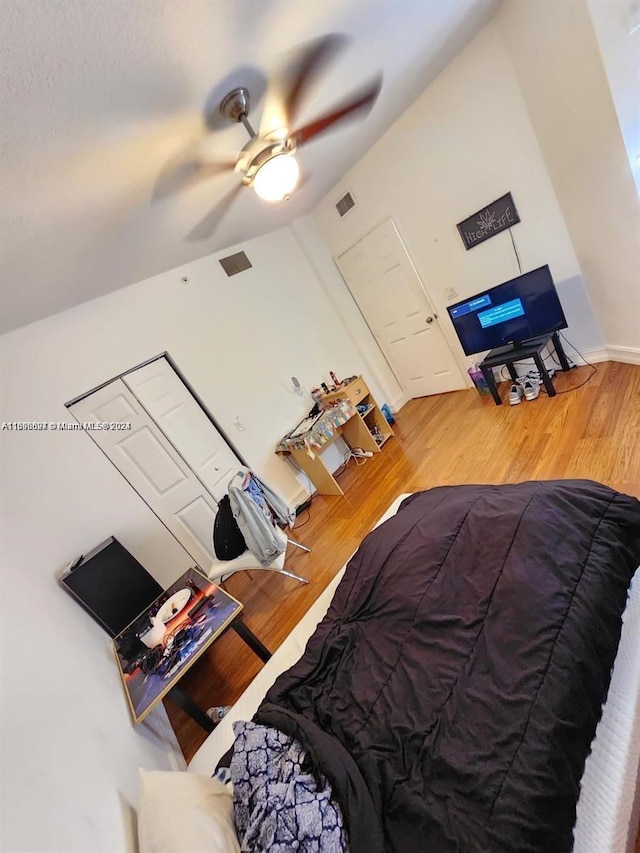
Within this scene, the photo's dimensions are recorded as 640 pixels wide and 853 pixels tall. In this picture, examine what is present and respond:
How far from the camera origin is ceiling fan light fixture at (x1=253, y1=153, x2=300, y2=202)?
5.70 ft

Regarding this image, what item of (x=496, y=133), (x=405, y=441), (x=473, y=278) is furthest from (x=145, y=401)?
(x=496, y=133)

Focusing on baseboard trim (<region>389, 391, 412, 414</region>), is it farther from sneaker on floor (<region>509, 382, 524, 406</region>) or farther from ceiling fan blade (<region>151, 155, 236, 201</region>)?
ceiling fan blade (<region>151, 155, 236, 201</region>)

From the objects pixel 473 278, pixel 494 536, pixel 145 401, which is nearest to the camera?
pixel 494 536

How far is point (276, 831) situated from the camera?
3.26 feet

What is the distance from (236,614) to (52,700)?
82 centimetres

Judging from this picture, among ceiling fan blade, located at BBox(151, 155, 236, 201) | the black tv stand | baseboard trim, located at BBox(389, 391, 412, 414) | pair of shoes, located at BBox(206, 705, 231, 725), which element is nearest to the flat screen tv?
the black tv stand

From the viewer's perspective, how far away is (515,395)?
136 inches

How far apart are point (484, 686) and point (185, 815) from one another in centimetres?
93

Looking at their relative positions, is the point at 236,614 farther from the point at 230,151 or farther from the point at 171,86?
the point at 230,151

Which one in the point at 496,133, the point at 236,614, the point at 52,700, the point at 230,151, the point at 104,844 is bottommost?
the point at 236,614

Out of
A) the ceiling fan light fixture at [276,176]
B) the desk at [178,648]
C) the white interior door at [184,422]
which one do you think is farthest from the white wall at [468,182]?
the desk at [178,648]

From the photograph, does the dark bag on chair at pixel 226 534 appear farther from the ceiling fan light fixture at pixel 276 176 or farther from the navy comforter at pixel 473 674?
the ceiling fan light fixture at pixel 276 176

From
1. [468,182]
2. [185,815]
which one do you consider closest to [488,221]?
[468,182]

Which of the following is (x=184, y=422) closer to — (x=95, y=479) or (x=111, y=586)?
(x=95, y=479)
